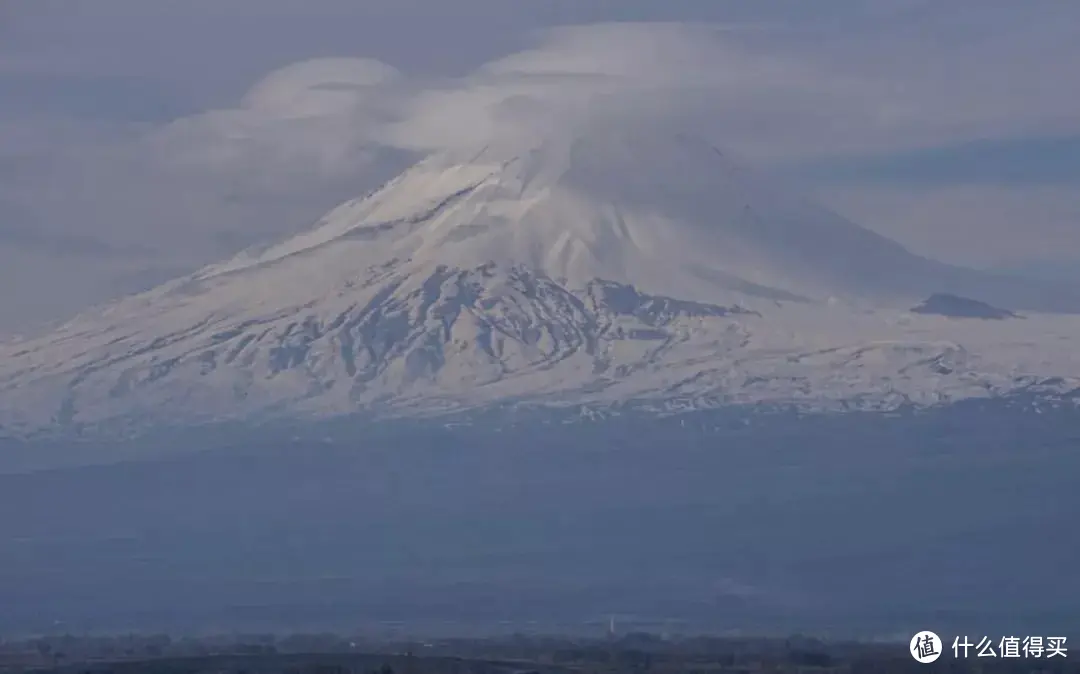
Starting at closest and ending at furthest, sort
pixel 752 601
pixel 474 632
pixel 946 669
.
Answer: pixel 946 669 → pixel 474 632 → pixel 752 601

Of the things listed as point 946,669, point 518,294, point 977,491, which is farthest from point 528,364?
point 946,669

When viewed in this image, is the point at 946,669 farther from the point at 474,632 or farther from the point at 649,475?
the point at 649,475

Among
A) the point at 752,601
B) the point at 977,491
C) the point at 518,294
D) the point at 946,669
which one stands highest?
the point at 518,294

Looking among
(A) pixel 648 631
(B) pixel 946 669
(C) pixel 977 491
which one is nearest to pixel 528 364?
(C) pixel 977 491

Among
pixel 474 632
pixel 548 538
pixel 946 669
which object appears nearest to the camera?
pixel 946 669

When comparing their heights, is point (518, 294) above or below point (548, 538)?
above

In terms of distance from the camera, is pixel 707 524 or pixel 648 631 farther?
pixel 707 524

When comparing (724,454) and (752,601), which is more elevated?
(724,454)

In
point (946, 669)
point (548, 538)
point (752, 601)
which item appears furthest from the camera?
point (548, 538)

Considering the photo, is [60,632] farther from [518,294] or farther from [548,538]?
[518,294]
